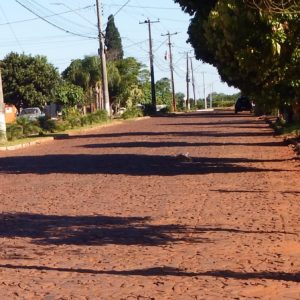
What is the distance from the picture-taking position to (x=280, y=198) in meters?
14.4

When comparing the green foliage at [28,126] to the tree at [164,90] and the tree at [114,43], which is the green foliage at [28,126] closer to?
the tree at [114,43]

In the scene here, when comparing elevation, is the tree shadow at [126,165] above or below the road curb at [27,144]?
below

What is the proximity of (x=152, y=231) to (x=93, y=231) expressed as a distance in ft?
2.75

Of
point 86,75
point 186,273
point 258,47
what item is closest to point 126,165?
point 258,47

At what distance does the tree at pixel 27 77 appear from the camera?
71.4 metres

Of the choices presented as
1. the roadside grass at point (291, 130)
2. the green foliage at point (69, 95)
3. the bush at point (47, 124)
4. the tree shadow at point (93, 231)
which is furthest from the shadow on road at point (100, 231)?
the green foliage at point (69, 95)

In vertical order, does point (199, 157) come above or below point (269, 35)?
below

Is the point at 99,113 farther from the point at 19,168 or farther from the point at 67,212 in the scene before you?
the point at 67,212

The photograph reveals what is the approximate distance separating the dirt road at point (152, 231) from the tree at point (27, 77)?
4983 centimetres

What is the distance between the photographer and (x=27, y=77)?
71.5m

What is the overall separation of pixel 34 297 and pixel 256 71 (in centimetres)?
1025

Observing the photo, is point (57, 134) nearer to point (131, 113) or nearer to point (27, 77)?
point (27, 77)

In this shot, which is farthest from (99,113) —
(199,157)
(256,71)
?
(256,71)

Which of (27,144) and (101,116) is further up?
(101,116)
